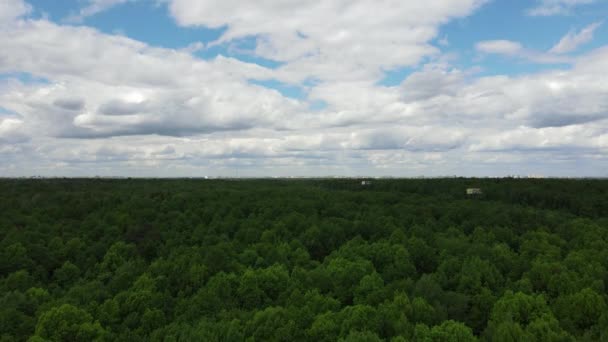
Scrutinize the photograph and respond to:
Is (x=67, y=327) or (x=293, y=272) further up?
(x=293, y=272)

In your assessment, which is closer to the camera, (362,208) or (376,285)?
(376,285)

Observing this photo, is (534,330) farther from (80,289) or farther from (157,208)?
(157,208)

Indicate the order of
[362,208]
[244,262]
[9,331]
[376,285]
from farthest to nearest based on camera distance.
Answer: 1. [362,208]
2. [244,262]
3. [376,285]
4. [9,331]

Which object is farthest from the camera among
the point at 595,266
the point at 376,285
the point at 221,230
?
the point at 221,230

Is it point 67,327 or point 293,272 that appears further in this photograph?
point 293,272

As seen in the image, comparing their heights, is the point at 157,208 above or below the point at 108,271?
above

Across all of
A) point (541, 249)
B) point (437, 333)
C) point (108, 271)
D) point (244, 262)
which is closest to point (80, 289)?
point (108, 271)

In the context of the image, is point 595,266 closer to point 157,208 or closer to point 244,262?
point 244,262
